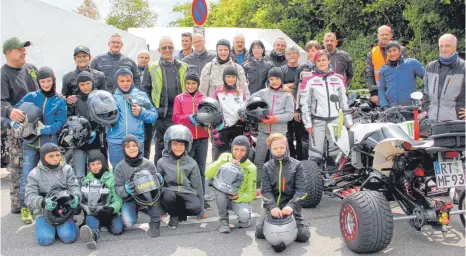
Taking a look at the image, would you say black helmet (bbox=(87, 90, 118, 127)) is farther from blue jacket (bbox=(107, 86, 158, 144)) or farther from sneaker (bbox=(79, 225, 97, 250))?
sneaker (bbox=(79, 225, 97, 250))

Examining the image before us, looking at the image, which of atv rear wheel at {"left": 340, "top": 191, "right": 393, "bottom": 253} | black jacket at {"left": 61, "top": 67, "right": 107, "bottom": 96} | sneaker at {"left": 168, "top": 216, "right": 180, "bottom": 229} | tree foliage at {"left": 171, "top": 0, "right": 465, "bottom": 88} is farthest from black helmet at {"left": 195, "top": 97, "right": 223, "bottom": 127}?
tree foliage at {"left": 171, "top": 0, "right": 465, "bottom": 88}

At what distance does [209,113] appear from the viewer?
19.4 feet

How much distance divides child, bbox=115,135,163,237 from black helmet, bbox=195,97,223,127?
85cm

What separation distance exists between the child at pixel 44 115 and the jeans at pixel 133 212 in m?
1.31

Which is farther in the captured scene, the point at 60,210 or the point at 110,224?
the point at 110,224

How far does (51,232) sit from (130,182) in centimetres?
95

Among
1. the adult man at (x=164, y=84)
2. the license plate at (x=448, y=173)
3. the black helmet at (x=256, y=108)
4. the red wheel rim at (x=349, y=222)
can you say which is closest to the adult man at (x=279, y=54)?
the adult man at (x=164, y=84)

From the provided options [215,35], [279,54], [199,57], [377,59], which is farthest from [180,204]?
[215,35]

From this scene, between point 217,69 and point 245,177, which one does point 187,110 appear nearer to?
point 217,69

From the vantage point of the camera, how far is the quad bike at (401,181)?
4.24 meters

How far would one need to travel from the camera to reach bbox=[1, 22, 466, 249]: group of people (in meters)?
5.16

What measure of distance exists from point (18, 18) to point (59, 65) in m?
1.38

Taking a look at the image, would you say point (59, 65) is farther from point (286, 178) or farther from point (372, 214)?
point (372, 214)

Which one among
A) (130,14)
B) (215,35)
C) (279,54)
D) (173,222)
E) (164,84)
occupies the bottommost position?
(173,222)
